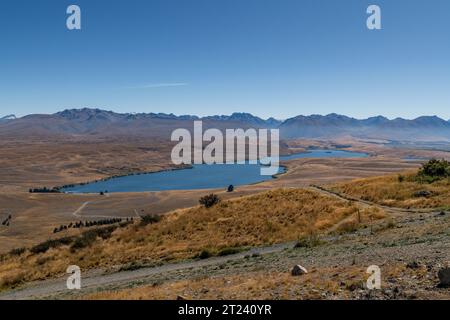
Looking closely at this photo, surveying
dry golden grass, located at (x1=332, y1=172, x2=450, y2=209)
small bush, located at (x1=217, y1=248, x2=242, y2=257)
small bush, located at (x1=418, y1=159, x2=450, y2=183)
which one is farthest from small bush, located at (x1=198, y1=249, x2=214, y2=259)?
small bush, located at (x1=418, y1=159, x2=450, y2=183)

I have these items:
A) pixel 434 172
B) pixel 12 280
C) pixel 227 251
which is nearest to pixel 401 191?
pixel 434 172

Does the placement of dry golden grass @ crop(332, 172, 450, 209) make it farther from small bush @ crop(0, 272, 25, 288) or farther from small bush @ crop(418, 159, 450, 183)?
small bush @ crop(0, 272, 25, 288)

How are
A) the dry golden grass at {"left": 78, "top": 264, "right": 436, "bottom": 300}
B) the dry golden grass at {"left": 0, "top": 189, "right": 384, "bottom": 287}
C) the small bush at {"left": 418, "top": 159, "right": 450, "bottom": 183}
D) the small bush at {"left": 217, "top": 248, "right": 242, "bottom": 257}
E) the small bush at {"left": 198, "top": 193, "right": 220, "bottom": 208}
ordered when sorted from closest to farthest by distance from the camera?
the dry golden grass at {"left": 78, "top": 264, "right": 436, "bottom": 300}
the small bush at {"left": 217, "top": 248, "right": 242, "bottom": 257}
the dry golden grass at {"left": 0, "top": 189, "right": 384, "bottom": 287}
the small bush at {"left": 418, "top": 159, "right": 450, "bottom": 183}
the small bush at {"left": 198, "top": 193, "right": 220, "bottom": 208}

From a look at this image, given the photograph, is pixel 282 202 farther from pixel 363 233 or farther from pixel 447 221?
pixel 447 221

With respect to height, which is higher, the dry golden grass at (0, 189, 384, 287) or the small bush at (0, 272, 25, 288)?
the dry golden grass at (0, 189, 384, 287)
